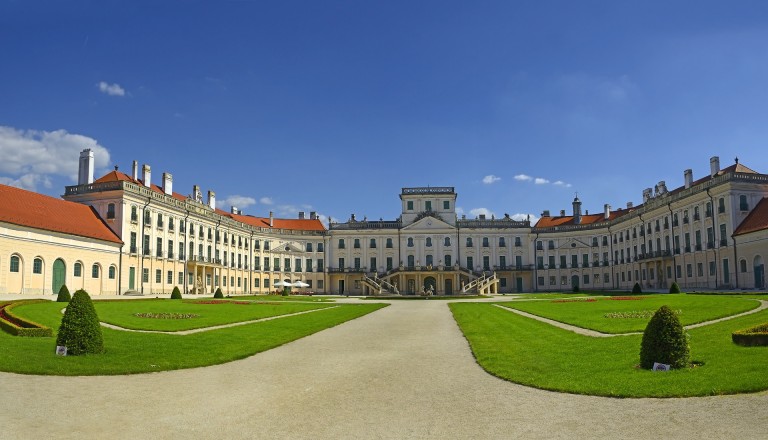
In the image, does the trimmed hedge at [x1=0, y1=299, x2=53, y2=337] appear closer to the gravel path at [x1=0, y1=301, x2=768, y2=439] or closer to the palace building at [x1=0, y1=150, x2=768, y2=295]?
the gravel path at [x1=0, y1=301, x2=768, y2=439]

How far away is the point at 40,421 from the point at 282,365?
6034mm

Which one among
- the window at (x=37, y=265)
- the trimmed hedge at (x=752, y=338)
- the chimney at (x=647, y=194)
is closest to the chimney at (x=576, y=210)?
the chimney at (x=647, y=194)

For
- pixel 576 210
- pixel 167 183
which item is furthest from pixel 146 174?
pixel 576 210

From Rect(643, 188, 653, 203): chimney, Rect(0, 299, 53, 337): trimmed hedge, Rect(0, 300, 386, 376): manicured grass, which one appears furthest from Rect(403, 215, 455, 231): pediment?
Rect(0, 299, 53, 337): trimmed hedge

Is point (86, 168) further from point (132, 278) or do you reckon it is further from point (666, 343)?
point (666, 343)

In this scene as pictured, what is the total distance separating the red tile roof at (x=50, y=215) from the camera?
44.6m

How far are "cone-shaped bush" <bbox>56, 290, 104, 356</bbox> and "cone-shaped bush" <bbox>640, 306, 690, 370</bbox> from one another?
12.8 m

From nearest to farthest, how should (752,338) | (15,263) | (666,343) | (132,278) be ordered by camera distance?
1. (666,343)
2. (752,338)
3. (15,263)
4. (132,278)

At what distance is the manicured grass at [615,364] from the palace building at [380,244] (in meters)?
39.0

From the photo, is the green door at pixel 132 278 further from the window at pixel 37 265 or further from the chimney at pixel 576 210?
the chimney at pixel 576 210

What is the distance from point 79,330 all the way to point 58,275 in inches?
1473

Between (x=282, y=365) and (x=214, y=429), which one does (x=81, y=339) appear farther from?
(x=214, y=429)

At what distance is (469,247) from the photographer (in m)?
93.4

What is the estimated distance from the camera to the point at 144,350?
624 inches
